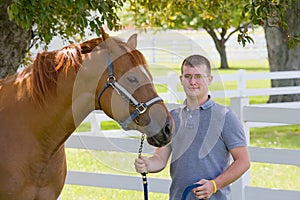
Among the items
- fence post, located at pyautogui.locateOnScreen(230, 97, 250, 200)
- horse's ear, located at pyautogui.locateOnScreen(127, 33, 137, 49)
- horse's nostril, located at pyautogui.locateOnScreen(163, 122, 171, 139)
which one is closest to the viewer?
horse's nostril, located at pyautogui.locateOnScreen(163, 122, 171, 139)

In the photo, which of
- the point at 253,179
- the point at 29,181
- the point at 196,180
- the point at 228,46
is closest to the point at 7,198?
the point at 29,181

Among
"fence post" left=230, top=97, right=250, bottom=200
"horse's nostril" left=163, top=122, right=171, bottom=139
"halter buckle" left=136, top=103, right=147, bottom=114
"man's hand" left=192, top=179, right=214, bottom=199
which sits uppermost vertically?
"halter buckle" left=136, top=103, right=147, bottom=114

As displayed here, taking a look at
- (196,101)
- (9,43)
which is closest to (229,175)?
(196,101)

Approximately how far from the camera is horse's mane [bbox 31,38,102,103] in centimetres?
414

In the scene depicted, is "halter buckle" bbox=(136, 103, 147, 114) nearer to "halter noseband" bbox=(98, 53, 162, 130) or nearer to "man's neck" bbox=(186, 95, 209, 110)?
"halter noseband" bbox=(98, 53, 162, 130)

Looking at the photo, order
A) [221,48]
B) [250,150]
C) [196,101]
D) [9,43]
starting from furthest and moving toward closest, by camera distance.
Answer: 1. [221,48]
2. [9,43]
3. [250,150]
4. [196,101]

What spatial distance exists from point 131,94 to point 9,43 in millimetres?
3290

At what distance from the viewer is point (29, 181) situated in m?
4.28

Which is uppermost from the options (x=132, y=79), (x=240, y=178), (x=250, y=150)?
(x=132, y=79)

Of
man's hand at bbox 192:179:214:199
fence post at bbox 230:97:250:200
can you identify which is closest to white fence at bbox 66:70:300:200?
fence post at bbox 230:97:250:200

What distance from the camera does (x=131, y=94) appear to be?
3904 mm

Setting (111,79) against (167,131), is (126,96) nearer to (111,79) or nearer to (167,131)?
(111,79)

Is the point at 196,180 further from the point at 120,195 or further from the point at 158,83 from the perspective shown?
the point at 120,195

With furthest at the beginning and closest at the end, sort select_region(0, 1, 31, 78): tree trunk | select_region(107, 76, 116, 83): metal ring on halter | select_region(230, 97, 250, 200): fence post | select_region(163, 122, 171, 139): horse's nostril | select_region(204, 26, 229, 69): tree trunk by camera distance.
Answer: select_region(204, 26, 229, 69): tree trunk < select_region(0, 1, 31, 78): tree trunk < select_region(230, 97, 250, 200): fence post < select_region(107, 76, 116, 83): metal ring on halter < select_region(163, 122, 171, 139): horse's nostril
